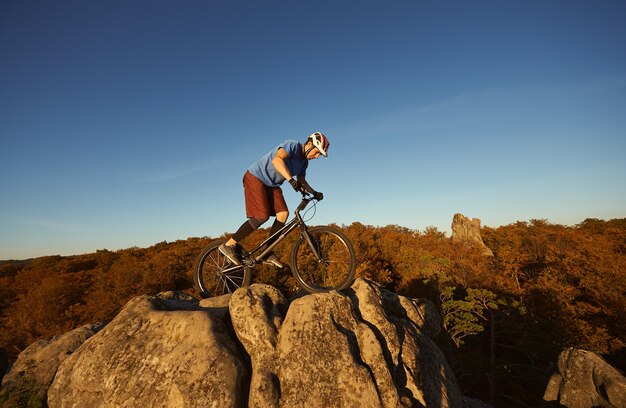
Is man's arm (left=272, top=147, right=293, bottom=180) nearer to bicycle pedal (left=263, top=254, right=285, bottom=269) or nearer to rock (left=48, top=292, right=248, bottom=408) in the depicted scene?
bicycle pedal (left=263, top=254, right=285, bottom=269)

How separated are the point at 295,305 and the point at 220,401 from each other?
5.60 ft

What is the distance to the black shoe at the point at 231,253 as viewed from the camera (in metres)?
6.26

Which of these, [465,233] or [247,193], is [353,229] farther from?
[247,193]

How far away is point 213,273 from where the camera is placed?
7004 mm

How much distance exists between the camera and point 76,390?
4.46 m

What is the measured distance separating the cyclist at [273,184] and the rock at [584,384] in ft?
50.4

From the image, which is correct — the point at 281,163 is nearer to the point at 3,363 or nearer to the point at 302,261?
the point at 302,261

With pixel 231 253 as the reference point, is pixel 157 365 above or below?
below

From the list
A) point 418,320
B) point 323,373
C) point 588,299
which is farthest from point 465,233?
point 323,373

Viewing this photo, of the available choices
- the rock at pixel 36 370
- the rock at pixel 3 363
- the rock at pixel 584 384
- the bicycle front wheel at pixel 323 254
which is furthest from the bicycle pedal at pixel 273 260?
the rock at pixel 584 384

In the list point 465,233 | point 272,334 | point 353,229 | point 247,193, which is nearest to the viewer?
point 272,334

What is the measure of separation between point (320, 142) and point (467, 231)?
175 ft

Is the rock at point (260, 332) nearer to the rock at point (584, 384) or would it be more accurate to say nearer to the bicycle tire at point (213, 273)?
the bicycle tire at point (213, 273)

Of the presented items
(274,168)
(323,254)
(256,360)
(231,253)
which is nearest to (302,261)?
(323,254)
